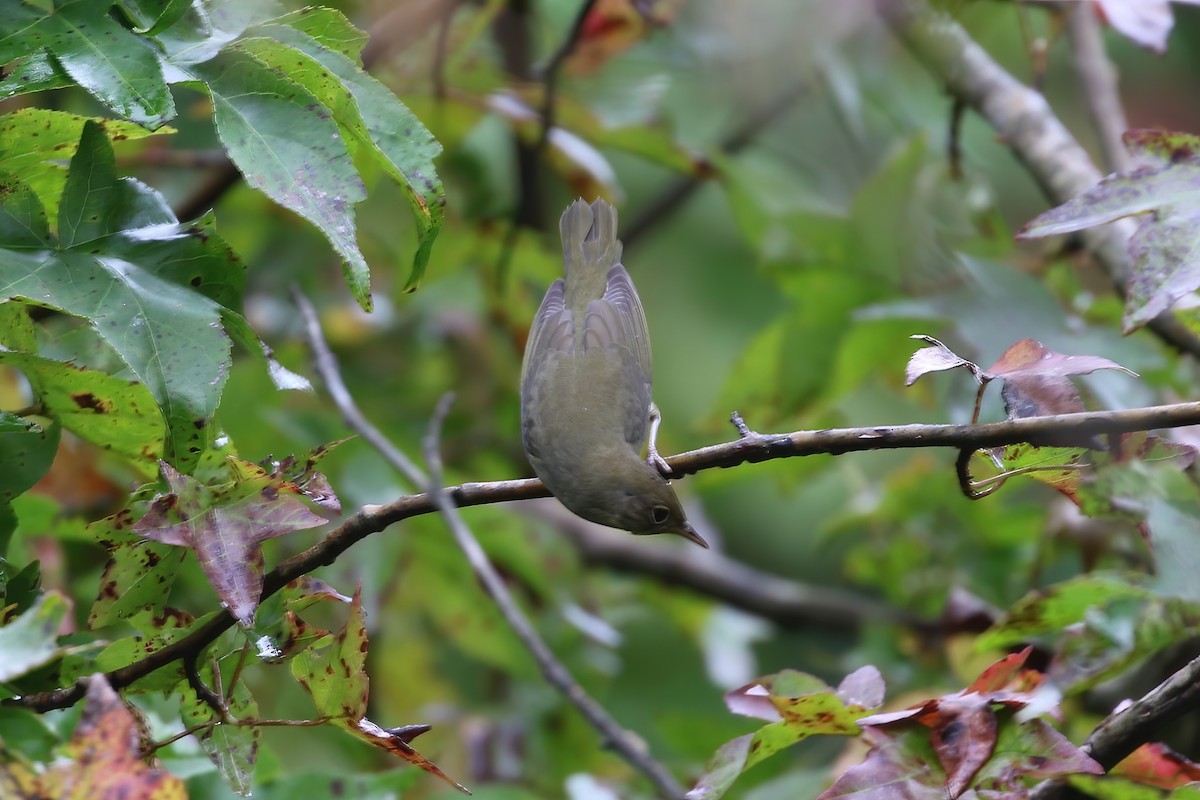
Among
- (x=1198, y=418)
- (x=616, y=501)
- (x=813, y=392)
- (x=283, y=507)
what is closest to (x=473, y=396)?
(x=813, y=392)

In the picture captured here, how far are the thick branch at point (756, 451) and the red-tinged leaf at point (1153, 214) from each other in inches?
7.5

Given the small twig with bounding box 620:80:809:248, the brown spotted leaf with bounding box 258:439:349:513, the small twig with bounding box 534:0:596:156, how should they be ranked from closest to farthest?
the brown spotted leaf with bounding box 258:439:349:513, the small twig with bounding box 534:0:596:156, the small twig with bounding box 620:80:809:248

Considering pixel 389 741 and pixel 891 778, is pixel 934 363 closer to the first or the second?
pixel 891 778

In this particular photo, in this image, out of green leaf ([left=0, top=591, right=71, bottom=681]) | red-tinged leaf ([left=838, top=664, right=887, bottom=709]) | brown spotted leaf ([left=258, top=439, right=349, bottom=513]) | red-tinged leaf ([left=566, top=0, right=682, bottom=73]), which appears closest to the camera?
green leaf ([left=0, top=591, right=71, bottom=681])

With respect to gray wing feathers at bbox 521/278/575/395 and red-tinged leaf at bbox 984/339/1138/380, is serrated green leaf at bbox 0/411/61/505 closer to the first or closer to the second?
red-tinged leaf at bbox 984/339/1138/380

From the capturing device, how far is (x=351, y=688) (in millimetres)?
1244

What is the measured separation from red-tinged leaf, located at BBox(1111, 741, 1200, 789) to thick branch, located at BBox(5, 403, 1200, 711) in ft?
1.33

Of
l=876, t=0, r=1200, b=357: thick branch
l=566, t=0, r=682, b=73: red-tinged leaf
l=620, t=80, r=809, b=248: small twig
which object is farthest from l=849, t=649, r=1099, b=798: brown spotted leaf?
l=566, t=0, r=682, b=73: red-tinged leaf

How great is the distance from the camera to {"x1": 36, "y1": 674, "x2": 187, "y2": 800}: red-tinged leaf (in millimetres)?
980

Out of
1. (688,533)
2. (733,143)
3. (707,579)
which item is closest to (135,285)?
(688,533)

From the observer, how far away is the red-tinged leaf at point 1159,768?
1294 millimetres

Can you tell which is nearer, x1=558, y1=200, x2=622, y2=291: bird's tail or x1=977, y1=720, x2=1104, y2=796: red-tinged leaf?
x1=977, y1=720, x2=1104, y2=796: red-tinged leaf

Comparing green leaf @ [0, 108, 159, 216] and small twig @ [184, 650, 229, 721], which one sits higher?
green leaf @ [0, 108, 159, 216]

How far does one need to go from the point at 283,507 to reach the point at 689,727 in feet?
5.92
